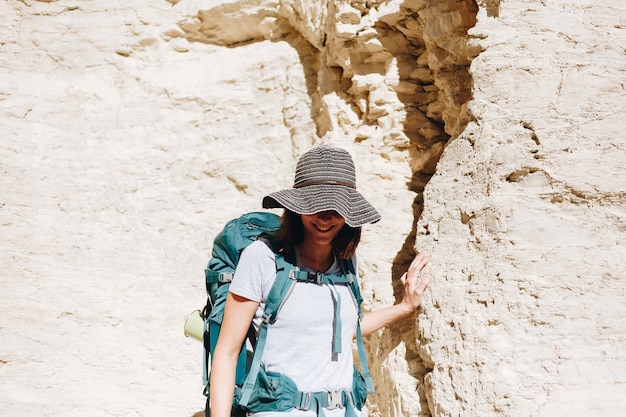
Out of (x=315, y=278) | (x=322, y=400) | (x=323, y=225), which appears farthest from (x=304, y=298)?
(x=322, y=400)

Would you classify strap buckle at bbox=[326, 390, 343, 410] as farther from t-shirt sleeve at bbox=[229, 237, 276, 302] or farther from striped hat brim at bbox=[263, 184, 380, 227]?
striped hat brim at bbox=[263, 184, 380, 227]

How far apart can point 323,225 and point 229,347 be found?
66 centimetres

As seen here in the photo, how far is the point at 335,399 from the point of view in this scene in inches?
99.9

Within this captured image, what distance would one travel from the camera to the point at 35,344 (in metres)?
4.51

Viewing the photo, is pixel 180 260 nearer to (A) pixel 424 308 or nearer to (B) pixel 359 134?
(B) pixel 359 134

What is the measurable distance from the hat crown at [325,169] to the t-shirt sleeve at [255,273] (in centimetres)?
36

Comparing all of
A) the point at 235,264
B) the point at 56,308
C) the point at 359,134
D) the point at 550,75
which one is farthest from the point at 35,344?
the point at 550,75

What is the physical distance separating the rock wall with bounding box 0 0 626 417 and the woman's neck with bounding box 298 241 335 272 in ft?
2.91

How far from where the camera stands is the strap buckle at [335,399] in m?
2.52

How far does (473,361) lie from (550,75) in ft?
5.63

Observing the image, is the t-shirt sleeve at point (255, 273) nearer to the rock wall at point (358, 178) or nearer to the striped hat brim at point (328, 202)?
the striped hat brim at point (328, 202)

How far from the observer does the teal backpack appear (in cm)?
246

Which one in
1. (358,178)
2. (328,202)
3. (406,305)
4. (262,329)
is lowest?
(406,305)

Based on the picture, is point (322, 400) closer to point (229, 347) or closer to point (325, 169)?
point (229, 347)
